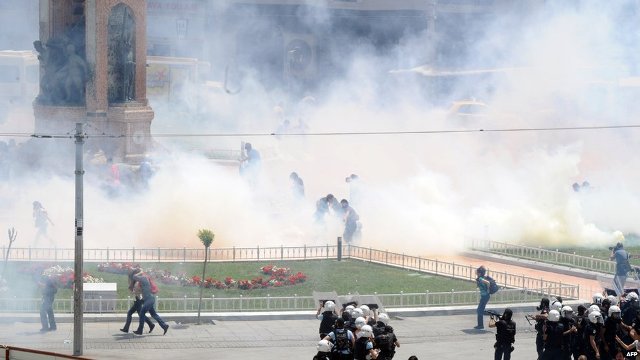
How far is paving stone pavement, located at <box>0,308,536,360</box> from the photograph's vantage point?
29.0 meters

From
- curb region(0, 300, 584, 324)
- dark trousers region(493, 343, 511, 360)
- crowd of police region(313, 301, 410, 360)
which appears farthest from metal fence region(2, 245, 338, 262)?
crowd of police region(313, 301, 410, 360)

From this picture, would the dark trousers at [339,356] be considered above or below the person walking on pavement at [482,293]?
below

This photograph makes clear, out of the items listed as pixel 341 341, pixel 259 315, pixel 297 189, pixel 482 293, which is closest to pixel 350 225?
pixel 297 189

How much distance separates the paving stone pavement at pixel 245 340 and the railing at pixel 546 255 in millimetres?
6858

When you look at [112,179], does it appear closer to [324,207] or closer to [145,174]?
[145,174]

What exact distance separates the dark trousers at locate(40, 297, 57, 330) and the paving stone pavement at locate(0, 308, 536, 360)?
18 cm

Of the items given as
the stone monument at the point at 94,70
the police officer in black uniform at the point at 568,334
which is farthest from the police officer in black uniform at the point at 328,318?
the stone monument at the point at 94,70

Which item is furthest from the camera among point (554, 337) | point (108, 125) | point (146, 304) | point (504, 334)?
point (108, 125)

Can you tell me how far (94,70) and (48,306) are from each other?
17768 mm

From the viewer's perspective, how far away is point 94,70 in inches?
1861

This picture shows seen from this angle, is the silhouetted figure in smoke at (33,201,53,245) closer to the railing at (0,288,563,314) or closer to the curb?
the railing at (0,288,563,314)

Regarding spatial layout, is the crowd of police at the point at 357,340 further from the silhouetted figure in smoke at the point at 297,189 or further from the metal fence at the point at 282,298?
the silhouetted figure in smoke at the point at 297,189

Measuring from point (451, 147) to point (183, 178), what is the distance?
1945cm

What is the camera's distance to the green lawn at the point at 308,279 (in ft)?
113
